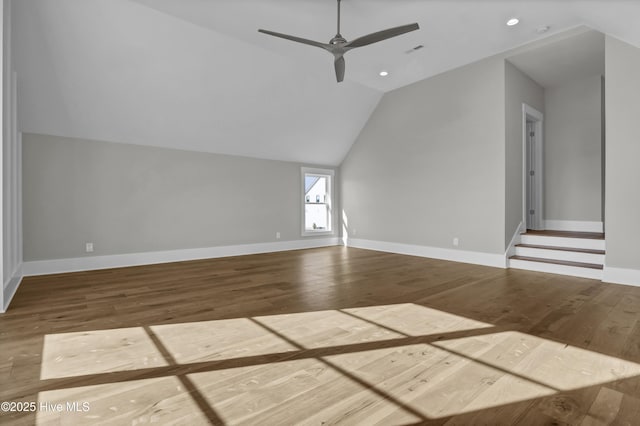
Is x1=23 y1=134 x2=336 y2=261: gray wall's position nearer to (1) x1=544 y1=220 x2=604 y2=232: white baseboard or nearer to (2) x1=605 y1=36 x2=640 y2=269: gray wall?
(1) x1=544 y1=220 x2=604 y2=232: white baseboard

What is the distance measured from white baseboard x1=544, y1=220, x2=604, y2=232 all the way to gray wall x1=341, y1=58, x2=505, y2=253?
1.86m

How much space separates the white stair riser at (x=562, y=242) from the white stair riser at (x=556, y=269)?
55 centimetres

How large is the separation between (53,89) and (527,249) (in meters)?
7.18

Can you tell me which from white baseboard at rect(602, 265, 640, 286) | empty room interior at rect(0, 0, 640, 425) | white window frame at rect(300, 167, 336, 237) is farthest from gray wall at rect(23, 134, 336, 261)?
white baseboard at rect(602, 265, 640, 286)

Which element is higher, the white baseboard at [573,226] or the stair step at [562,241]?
the white baseboard at [573,226]

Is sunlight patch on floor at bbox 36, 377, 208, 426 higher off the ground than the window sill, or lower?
lower

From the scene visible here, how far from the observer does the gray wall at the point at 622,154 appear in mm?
3730

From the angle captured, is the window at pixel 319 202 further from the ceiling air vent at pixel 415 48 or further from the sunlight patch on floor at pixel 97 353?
the sunlight patch on floor at pixel 97 353

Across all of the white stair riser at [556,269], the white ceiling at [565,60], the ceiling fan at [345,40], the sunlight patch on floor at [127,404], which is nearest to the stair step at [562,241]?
the white stair riser at [556,269]

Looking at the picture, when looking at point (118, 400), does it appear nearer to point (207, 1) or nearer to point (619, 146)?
point (207, 1)

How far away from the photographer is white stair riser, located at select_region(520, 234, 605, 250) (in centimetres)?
448

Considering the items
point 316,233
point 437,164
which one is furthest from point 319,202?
point 437,164

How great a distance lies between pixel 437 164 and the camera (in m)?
5.80

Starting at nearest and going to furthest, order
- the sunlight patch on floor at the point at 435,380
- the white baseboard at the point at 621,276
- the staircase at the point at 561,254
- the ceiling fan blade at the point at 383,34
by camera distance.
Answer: the sunlight patch on floor at the point at 435,380, the ceiling fan blade at the point at 383,34, the white baseboard at the point at 621,276, the staircase at the point at 561,254
